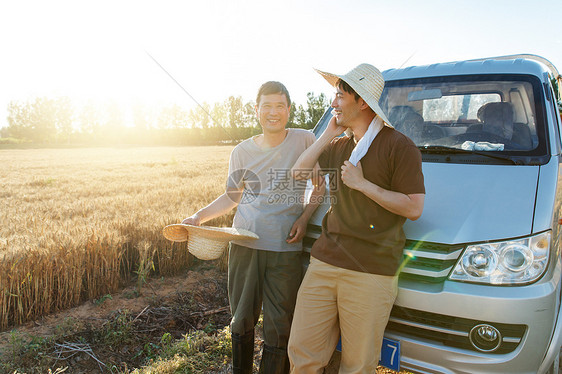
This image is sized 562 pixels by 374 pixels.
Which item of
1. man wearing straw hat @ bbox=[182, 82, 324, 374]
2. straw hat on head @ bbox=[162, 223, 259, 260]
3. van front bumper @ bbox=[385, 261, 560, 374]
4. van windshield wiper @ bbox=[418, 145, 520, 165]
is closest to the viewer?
van front bumper @ bbox=[385, 261, 560, 374]

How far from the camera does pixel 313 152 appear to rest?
7.83 ft

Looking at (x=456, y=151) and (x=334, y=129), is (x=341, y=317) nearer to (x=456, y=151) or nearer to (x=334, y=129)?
(x=334, y=129)

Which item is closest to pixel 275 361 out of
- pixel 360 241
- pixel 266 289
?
pixel 266 289

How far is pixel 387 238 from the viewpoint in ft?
6.84

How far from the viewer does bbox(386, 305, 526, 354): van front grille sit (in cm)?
197

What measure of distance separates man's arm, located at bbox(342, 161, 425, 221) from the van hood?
0.89ft

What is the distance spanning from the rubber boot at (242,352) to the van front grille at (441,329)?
957mm

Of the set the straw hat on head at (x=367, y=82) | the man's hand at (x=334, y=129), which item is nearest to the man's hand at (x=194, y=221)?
the man's hand at (x=334, y=129)

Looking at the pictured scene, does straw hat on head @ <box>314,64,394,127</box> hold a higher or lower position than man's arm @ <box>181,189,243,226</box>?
higher

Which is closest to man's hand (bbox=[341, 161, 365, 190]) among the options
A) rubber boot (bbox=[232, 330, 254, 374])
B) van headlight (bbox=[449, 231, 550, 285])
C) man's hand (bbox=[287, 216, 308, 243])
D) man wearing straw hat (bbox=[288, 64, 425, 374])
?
man wearing straw hat (bbox=[288, 64, 425, 374])

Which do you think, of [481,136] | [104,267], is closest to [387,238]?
[481,136]

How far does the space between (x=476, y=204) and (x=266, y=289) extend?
4.69 ft

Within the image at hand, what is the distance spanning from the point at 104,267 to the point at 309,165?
282 centimetres

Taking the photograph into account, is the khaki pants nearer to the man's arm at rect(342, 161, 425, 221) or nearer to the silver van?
the silver van
